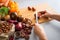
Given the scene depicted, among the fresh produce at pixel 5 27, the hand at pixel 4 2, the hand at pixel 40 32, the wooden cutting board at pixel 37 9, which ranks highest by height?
the hand at pixel 4 2

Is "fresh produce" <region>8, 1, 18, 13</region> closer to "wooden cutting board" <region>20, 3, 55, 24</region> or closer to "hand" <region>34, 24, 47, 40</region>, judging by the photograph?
"wooden cutting board" <region>20, 3, 55, 24</region>

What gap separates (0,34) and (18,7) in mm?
317

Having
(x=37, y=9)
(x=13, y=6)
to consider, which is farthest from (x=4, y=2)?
(x=37, y=9)

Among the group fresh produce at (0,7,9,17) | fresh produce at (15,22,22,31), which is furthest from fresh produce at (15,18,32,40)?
fresh produce at (0,7,9,17)

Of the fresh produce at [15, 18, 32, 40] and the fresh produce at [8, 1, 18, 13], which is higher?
the fresh produce at [8, 1, 18, 13]

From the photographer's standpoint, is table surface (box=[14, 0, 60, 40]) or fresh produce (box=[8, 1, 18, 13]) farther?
fresh produce (box=[8, 1, 18, 13])

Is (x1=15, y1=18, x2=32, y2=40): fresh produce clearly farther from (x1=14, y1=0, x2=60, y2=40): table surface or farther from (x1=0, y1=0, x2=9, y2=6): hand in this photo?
(x1=0, y1=0, x2=9, y2=6): hand

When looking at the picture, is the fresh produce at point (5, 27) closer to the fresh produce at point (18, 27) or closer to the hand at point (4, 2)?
the fresh produce at point (18, 27)

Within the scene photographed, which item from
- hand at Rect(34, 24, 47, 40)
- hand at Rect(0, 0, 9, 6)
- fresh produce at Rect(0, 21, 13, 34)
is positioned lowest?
hand at Rect(34, 24, 47, 40)

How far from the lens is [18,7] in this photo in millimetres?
1130

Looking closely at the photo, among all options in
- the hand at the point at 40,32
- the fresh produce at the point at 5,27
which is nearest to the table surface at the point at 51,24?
the hand at the point at 40,32

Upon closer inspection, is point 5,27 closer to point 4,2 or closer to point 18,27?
point 18,27

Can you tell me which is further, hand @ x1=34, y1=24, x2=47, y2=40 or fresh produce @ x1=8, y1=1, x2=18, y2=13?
fresh produce @ x1=8, y1=1, x2=18, y2=13

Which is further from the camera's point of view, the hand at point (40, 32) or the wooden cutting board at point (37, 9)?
the wooden cutting board at point (37, 9)
